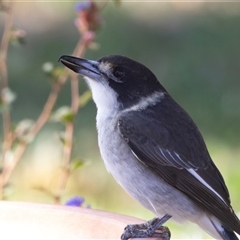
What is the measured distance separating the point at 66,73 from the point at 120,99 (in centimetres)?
36

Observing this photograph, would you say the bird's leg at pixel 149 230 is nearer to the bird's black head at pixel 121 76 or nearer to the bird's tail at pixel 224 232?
the bird's tail at pixel 224 232

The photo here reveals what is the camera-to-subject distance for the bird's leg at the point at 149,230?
9.68 ft

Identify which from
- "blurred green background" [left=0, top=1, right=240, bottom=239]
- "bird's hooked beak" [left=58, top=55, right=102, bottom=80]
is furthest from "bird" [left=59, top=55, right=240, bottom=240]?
"blurred green background" [left=0, top=1, right=240, bottom=239]

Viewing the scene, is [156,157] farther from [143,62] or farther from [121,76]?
[143,62]

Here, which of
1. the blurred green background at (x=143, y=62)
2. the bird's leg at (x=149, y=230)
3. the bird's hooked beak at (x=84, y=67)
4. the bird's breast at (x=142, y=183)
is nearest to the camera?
the bird's leg at (x=149, y=230)

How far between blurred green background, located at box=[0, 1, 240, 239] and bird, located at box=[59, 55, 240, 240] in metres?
0.93

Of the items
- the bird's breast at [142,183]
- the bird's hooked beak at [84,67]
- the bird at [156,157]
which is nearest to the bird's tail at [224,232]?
the bird at [156,157]

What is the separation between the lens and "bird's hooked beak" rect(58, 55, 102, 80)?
3.51 m

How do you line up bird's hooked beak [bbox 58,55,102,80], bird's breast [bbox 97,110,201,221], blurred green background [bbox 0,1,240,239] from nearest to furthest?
1. bird's breast [bbox 97,110,201,221]
2. bird's hooked beak [bbox 58,55,102,80]
3. blurred green background [bbox 0,1,240,239]

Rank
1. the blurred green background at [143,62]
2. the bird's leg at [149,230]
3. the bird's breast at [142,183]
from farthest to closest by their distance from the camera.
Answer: the blurred green background at [143,62]
the bird's breast at [142,183]
the bird's leg at [149,230]

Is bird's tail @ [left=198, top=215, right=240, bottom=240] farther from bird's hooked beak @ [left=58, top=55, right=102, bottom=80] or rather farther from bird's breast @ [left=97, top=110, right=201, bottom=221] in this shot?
bird's hooked beak @ [left=58, top=55, right=102, bottom=80]

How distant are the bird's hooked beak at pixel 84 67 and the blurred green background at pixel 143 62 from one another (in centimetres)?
89

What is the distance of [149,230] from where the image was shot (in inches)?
128

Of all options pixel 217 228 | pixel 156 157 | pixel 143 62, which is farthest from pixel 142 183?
pixel 143 62
